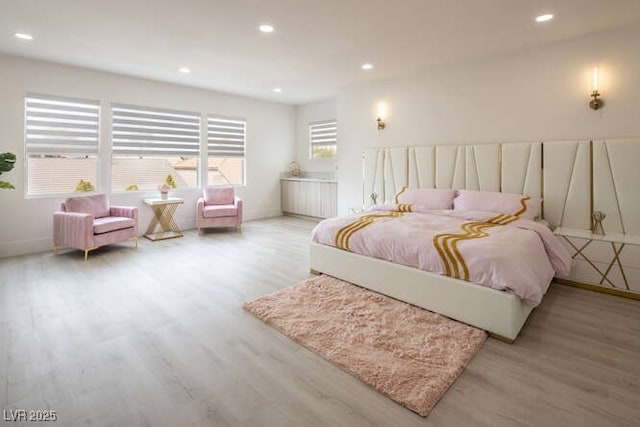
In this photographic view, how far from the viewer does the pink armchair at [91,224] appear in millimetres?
4289

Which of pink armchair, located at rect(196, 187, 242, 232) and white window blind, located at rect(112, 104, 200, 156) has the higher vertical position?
white window blind, located at rect(112, 104, 200, 156)

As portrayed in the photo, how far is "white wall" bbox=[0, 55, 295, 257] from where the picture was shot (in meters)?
4.42

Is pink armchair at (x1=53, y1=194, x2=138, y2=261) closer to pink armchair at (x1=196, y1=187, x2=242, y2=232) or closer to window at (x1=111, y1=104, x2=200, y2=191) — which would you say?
window at (x1=111, y1=104, x2=200, y2=191)

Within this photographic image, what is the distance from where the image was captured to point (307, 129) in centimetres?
778

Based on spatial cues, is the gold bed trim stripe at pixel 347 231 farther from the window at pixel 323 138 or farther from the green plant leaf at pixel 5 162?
the window at pixel 323 138

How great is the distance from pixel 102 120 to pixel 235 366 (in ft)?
16.0

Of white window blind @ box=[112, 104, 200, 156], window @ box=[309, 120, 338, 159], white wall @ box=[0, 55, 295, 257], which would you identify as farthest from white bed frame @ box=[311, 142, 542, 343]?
white window blind @ box=[112, 104, 200, 156]

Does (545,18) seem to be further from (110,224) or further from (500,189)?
(110,224)

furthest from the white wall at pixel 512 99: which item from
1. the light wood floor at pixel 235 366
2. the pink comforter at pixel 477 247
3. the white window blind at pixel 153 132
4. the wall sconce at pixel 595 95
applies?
the white window blind at pixel 153 132

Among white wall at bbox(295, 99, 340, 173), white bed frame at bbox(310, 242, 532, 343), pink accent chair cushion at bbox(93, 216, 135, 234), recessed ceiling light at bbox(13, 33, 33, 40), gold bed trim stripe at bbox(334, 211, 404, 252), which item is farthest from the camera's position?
white wall at bbox(295, 99, 340, 173)

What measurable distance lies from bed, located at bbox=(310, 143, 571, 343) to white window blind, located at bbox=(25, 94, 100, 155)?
402cm

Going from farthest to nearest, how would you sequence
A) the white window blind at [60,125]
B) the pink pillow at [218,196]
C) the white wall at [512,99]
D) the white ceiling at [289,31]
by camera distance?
the pink pillow at [218,196]
the white window blind at [60,125]
the white wall at [512,99]
the white ceiling at [289,31]

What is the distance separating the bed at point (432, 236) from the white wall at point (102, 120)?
2.93 meters

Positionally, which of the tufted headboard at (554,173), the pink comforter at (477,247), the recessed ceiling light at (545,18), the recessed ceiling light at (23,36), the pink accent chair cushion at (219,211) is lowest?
the pink comforter at (477,247)
